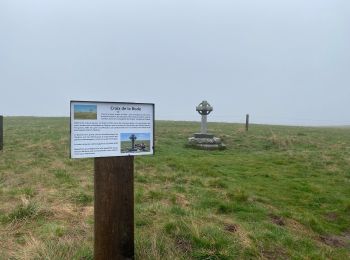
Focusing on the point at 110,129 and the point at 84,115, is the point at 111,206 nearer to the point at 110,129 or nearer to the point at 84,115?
the point at 110,129

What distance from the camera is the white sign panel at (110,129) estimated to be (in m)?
3.92

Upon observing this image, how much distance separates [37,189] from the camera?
26.2 ft

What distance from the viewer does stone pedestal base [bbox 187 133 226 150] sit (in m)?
17.3

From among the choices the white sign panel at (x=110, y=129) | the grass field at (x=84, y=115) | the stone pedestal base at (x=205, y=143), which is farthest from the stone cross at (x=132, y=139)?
the stone pedestal base at (x=205, y=143)

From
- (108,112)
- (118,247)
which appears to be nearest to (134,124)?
(108,112)

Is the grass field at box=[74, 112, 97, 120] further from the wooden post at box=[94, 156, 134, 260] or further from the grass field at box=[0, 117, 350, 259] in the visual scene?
the grass field at box=[0, 117, 350, 259]

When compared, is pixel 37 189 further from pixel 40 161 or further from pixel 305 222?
pixel 305 222

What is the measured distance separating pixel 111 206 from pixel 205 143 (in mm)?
13617

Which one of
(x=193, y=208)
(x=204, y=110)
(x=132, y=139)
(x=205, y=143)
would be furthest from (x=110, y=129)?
(x=204, y=110)

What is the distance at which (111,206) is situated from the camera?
4.20 metres

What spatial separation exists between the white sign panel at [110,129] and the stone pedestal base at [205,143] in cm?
1293

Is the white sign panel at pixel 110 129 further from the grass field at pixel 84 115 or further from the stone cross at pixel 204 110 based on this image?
the stone cross at pixel 204 110

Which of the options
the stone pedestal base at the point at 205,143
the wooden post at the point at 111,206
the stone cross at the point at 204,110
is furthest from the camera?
the stone cross at the point at 204,110

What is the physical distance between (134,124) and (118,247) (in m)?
1.29
